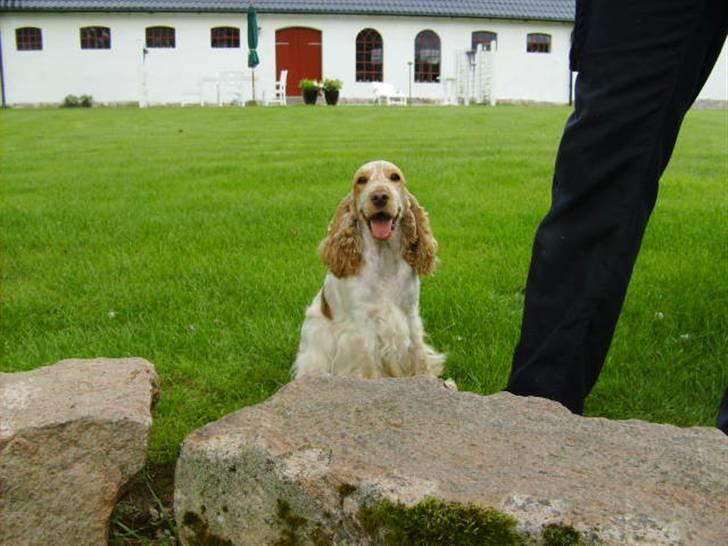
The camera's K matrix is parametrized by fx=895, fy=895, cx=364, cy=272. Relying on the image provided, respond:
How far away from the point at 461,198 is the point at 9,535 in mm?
6371

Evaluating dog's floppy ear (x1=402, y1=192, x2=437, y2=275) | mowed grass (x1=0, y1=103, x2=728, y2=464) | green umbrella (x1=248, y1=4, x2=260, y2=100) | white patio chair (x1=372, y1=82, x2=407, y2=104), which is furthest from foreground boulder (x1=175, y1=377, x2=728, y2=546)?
white patio chair (x1=372, y1=82, x2=407, y2=104)

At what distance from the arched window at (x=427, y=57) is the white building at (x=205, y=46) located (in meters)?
0.08

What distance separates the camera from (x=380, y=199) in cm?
430

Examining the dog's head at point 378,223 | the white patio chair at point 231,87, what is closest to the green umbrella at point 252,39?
the white patio chair at point 231,87

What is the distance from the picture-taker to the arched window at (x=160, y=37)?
3731 centimetres

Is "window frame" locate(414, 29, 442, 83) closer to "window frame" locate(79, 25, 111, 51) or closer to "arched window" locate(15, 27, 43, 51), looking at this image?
"window frame" locate(79, 25, 111, 51)

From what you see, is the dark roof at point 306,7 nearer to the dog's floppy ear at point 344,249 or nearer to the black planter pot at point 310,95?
the black planter pot at point 310,95

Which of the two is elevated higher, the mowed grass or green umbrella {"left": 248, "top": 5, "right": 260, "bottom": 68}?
green umbrella {"left": 248, "top": 5, "right": 260, "bottom": 68}

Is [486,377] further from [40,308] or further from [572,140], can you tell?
[40,308]

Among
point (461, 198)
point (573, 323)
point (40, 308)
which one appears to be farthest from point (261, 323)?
point (461, 198)

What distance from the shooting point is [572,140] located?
115 inches

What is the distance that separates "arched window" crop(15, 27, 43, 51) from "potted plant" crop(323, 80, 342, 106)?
12.4m

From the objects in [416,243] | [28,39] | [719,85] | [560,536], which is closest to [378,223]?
[416,243]

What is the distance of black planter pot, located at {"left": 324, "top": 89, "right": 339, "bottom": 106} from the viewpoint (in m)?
34.0
